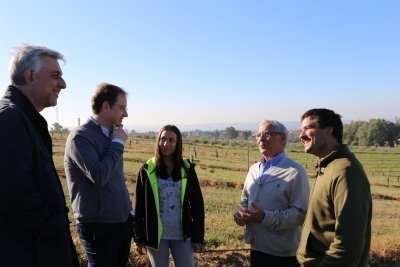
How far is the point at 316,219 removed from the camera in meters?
2.37

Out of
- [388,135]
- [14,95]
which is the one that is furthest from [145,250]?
[388,135]

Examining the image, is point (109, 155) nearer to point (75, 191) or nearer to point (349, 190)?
point (75, 191)

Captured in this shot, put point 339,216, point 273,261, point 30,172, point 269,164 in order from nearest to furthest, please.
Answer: point 30,172, point 339,216, point 273,261, point 269,164

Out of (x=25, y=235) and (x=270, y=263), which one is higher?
(x=25, y=235)

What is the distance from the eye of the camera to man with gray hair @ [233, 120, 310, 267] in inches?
117

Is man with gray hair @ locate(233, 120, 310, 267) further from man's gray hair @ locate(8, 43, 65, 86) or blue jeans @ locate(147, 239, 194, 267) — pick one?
man's gray hair @ locate(8, 43, 65, 86)

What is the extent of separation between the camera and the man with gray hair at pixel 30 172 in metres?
1.65

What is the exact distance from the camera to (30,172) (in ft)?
5.63

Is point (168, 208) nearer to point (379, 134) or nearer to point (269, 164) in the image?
point (269, 164)

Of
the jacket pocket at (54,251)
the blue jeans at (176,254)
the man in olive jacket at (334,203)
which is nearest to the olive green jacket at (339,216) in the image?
the man in olive jacket at (334,203)

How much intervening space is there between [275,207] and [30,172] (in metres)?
2.15

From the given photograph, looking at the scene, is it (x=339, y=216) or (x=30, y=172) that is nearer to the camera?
(x=30, y=172)

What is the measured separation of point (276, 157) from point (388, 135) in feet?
304

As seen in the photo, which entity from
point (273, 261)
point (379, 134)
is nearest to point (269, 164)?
point (273, 261)
